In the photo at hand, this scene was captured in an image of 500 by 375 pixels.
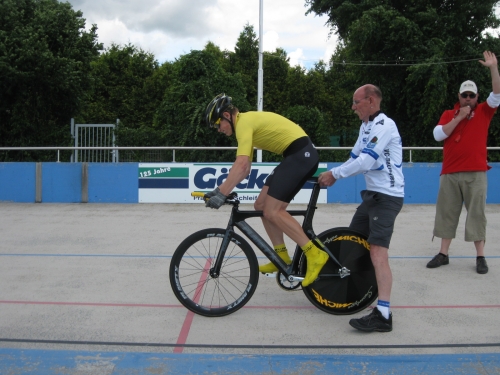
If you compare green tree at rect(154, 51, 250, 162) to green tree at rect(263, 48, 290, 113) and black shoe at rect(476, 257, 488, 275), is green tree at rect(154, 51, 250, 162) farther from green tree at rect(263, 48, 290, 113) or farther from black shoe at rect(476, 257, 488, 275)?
green tree at rect(263, 48, 290, 113)

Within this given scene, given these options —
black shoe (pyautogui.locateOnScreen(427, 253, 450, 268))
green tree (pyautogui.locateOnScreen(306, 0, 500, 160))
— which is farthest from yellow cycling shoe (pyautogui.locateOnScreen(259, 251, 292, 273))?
green tree (pyautogui.locateOnScreen(306, 0, 500, 160))

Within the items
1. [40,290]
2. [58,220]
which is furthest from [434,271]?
[58,220]

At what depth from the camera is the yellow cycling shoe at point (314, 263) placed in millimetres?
4324

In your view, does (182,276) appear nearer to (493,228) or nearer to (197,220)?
(197,220)

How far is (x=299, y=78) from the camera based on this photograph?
40.4m

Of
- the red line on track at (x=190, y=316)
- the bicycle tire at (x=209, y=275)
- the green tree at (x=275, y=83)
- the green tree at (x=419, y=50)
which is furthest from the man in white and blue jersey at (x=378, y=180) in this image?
the green tree at (x=275, y=83)

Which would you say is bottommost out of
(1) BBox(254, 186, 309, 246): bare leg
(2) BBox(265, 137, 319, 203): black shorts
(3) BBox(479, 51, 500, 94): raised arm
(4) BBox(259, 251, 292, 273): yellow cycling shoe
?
(4) BBox(259, 251, 292, 273): yellow cycling shoe

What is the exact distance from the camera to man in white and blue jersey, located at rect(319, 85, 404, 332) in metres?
4.17

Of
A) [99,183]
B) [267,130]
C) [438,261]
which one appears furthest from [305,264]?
[99,183]

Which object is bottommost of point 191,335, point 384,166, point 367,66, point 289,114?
point 191,335

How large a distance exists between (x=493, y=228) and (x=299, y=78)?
32.6m

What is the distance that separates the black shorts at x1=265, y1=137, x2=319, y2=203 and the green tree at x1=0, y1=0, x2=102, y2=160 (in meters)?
16.6

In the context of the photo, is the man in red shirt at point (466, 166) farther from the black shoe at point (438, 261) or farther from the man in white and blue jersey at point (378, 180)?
the man in white and blue jersey at point (378, 180)

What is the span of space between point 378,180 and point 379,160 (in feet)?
0.49
